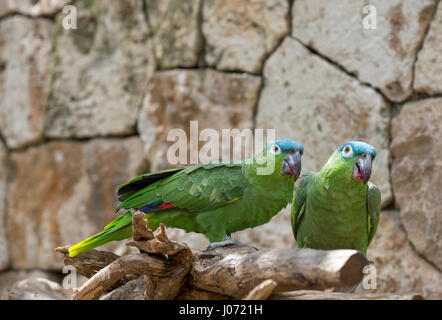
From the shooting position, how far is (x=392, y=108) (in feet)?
11.2

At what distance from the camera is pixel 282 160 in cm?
238

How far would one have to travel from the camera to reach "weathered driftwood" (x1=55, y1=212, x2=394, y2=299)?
177cm

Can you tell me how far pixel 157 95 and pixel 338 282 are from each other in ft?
8.62

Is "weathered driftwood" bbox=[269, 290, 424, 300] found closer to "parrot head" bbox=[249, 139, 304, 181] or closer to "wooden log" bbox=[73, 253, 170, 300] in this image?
"wooden log" bbox=[73, 253, 170, 300]

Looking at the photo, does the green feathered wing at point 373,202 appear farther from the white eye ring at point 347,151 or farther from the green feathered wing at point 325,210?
the white eye ring at point 347,151

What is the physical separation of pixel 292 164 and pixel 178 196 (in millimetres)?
537

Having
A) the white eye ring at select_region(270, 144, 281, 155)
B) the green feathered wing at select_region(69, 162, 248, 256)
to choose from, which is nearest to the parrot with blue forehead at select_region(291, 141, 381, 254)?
the white eye ring at select_region(270, 144, 281, 155)

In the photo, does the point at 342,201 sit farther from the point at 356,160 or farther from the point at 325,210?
the point at 356,160

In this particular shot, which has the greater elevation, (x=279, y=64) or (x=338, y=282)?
(x=279, y=64)

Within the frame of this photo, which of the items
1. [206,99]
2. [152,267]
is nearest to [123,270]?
[152,267]

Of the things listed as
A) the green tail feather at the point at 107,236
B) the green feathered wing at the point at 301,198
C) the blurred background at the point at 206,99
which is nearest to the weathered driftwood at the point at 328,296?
the green feathered wing at the point at 301,198

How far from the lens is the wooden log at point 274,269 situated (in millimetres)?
1743

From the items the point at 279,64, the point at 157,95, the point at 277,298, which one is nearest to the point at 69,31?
the point at 157,95

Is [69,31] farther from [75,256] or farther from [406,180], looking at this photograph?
[406,180]
